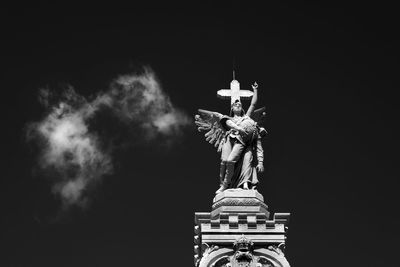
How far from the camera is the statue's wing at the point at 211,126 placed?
35125 millimetres

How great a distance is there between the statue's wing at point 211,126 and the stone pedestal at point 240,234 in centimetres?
291

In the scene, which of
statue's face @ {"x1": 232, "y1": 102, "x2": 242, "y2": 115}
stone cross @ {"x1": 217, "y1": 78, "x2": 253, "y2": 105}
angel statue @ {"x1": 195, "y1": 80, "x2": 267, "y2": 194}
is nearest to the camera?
angel statue @ {"x1": 195, "y1": 80, "x2": 267, "y2": 194}

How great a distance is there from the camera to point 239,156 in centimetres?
3416

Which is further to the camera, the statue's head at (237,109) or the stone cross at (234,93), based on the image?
the stone cross at (234,93)

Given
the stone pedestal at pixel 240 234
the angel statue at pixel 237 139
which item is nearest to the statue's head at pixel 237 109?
the angel statue at pixel 237 139

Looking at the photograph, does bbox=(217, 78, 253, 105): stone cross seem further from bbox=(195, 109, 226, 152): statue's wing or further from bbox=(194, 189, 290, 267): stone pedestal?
bbox=(194, 189, 290, 267): stone pedestal

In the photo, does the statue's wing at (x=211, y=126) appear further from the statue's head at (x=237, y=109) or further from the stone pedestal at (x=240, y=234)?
the stone pedestal at (x=240, y=234)

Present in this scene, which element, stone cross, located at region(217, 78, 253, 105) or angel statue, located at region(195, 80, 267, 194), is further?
stone cross, located at region(217, 78, 253, 105)

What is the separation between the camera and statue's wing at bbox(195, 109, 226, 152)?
35125 mm

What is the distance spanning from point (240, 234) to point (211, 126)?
5079 mm

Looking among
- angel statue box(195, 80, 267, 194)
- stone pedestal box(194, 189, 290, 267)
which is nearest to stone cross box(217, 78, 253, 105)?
angel statue box(195, 80, 267, 194)

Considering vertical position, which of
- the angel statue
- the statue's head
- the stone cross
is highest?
the stone cross

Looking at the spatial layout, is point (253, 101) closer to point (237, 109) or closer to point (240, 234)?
point (237, 109)

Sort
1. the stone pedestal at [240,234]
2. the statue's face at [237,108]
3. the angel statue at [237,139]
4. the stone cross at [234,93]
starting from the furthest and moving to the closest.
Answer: the stone cross at [234,93] → the statue's face at [237,108] → the angel statue at [237,139] → the stone pedestal at [240,234]
